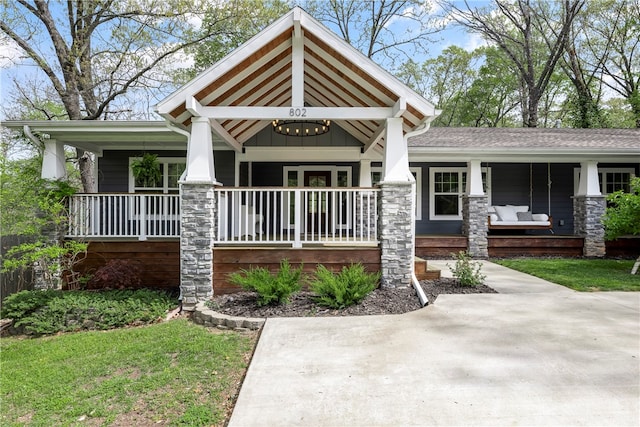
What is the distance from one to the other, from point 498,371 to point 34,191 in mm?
8134

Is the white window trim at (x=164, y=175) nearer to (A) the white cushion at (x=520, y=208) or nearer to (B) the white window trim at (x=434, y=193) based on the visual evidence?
(B) the white window trim at (x=434, y=193)

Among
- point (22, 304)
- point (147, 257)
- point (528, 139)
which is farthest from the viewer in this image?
point (528, 139)

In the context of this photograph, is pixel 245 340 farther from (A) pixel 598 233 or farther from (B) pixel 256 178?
(A) pixel 598 233

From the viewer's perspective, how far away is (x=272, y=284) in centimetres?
496

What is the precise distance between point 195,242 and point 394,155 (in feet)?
10.8

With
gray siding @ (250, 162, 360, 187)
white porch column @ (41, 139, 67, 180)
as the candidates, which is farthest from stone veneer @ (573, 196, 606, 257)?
white porch column @ (41, 139, 67, 180)

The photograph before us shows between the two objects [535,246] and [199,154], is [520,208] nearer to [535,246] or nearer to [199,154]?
[535,246]

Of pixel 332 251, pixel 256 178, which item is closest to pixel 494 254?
pixel 332 251

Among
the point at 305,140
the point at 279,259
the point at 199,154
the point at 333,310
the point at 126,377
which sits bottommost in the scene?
the point at 126,377

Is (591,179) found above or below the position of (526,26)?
below

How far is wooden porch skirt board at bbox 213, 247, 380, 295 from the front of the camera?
566 cm

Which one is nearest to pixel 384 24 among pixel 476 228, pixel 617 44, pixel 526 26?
pixel 526 26

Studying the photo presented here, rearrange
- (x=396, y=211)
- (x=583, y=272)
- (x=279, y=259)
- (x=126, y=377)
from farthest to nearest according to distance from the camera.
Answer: (x=583, y=272) < (x=279, y=259) < (x=396, y=211) < (x=126, y=377)

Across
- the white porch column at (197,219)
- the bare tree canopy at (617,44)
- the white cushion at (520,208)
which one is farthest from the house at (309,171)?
the bare tree canopy at (617,44)
